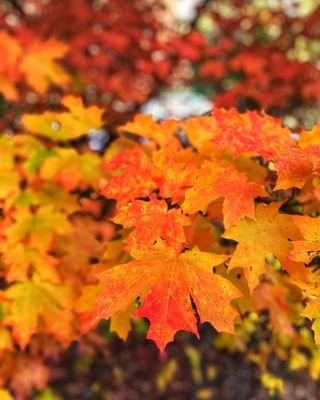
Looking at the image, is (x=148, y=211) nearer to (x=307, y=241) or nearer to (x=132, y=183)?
(x=132, y=183)

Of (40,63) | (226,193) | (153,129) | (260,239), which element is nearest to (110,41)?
(40,63)

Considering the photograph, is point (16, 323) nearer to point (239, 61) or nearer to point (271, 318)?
point (271, 318)

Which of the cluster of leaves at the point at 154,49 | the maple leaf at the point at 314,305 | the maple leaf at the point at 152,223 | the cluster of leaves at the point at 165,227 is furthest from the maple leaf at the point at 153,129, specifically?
the cluster of leaves at the point at 154,49

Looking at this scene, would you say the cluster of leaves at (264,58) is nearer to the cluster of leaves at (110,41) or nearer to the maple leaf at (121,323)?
the cluster of leaves at (110,41)

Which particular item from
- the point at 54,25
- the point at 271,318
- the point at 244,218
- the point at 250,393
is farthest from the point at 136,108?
the point at 244,218

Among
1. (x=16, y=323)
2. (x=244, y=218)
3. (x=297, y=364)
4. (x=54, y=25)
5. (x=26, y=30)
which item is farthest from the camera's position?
(x=54, y=25)

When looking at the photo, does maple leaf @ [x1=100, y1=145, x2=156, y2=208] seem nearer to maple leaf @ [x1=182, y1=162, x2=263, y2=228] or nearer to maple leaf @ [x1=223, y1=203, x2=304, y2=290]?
maple leaf @ [x1=182, y1=162, x2=263, y2=228]

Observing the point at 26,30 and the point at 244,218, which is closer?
the point at 244,218
